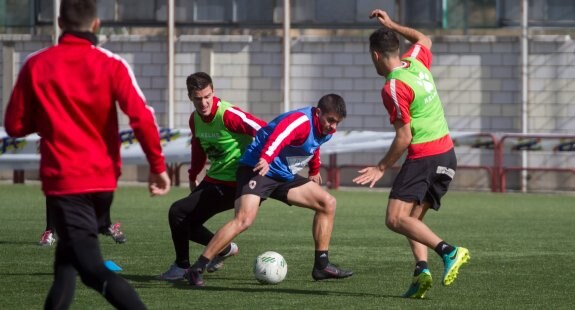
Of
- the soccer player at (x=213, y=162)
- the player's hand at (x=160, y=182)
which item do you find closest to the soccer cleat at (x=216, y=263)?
the soccer player at (x=213, y=162)

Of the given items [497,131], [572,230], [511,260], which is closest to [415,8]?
[497,131]

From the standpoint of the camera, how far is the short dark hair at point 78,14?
21.9 feet

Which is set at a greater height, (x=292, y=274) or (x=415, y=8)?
(x=415, y=8)

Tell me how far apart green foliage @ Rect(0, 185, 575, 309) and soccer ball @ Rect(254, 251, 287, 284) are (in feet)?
0.43

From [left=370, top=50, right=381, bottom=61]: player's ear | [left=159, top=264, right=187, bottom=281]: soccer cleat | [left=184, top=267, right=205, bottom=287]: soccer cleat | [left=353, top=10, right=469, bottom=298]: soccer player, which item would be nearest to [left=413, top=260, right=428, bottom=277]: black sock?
[left=353, top=10, right=469, bottom=298]: soccer player

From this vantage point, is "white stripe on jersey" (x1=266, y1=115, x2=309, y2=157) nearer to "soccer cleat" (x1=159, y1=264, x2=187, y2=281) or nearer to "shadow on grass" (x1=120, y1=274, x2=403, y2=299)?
"shadow on grass" (x1=120, y1=274, x2=403, y2=299)

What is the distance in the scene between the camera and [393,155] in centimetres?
913

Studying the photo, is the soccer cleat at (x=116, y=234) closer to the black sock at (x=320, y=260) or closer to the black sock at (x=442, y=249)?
the black sock at (x=320, y=260)

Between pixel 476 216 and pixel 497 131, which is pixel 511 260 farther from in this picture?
pixel 497 131

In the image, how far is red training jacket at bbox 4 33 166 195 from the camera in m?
6.61

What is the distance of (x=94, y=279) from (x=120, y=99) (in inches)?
35.2

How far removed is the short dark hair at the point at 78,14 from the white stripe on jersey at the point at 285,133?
10.0 feet

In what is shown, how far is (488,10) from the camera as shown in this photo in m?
26.3

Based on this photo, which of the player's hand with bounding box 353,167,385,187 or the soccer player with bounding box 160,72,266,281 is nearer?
the player's hand with bounding box 353,167,385,187
